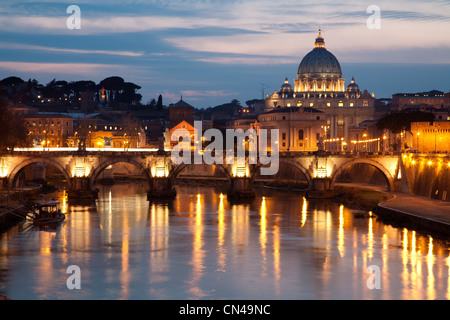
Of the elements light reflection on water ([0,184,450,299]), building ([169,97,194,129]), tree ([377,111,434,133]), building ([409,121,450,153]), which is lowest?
light reflection on water ([0,184,450,299])

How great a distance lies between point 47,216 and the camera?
4431 cm

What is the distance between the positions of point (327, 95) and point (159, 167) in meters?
87.2

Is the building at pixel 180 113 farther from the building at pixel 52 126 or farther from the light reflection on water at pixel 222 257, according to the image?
the light reflection on water at pixel 222 257

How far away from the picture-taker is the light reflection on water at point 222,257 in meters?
28.8

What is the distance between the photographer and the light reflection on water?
94.6ft

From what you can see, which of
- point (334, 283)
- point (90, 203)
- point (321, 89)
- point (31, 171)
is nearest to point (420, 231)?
point (334, 283)

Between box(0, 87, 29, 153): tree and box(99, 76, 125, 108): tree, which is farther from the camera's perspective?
box(99, 76, 125, 108): tree

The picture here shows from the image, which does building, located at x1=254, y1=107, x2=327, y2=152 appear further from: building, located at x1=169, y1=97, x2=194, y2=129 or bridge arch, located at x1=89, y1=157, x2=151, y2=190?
bridge arch, located at x1=89, y1=157, x2=151, y2=190

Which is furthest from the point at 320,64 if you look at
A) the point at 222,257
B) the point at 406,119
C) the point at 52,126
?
the point at 222,257

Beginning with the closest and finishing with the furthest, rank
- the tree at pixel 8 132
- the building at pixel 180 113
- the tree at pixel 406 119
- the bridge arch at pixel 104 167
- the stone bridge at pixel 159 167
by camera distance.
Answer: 1. the tree at pixel 8 132
2. the stone bridge at pixel 159 167
3. the bridge arch at pixel 104 167
4. the tree at pixel 406 119
5. the building at pixel 180 113

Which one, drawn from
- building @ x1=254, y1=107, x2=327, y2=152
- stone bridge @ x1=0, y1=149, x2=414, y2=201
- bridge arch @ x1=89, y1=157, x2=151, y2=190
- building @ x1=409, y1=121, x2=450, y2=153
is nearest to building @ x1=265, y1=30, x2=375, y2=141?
building @ x1=254, y1=107, x2=327, y2=152

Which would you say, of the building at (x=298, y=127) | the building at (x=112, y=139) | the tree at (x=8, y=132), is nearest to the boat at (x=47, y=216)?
the tree at (x=8, y=132)

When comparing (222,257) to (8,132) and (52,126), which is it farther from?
(52,126)

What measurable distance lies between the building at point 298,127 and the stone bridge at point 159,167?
48.1m
